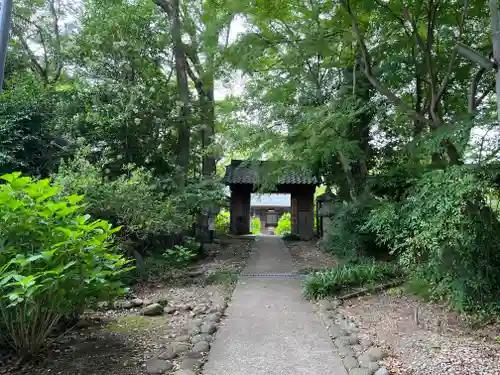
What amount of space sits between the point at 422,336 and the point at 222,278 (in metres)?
3.95

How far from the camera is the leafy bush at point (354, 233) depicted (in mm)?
8430

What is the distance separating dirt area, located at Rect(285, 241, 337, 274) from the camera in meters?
8.77

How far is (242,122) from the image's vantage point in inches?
395

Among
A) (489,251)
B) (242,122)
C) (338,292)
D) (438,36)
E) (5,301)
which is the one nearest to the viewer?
(5,301)

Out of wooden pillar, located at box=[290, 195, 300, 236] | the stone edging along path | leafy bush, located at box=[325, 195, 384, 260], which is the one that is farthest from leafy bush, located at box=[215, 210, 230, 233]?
the stone edging along path

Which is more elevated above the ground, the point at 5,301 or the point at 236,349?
the point at 5,301

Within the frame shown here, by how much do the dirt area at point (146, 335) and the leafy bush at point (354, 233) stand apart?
3.18m

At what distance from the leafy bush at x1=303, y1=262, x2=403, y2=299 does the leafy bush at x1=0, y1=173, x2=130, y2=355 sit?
3.46 metres

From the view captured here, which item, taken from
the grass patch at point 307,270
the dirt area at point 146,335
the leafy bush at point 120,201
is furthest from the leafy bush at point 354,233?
the leafy bush at point 120,201

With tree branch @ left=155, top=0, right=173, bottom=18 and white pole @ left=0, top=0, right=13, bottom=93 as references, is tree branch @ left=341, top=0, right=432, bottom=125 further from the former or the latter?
tree branch @ left=155, top=0, right=173, bottom=18

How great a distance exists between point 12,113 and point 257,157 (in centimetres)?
548

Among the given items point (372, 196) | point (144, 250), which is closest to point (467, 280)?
point (372, 196)

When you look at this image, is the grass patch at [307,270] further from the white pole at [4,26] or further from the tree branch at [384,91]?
the white pole at [4,26]

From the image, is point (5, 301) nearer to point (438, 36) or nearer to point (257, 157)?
point (257, 157)
